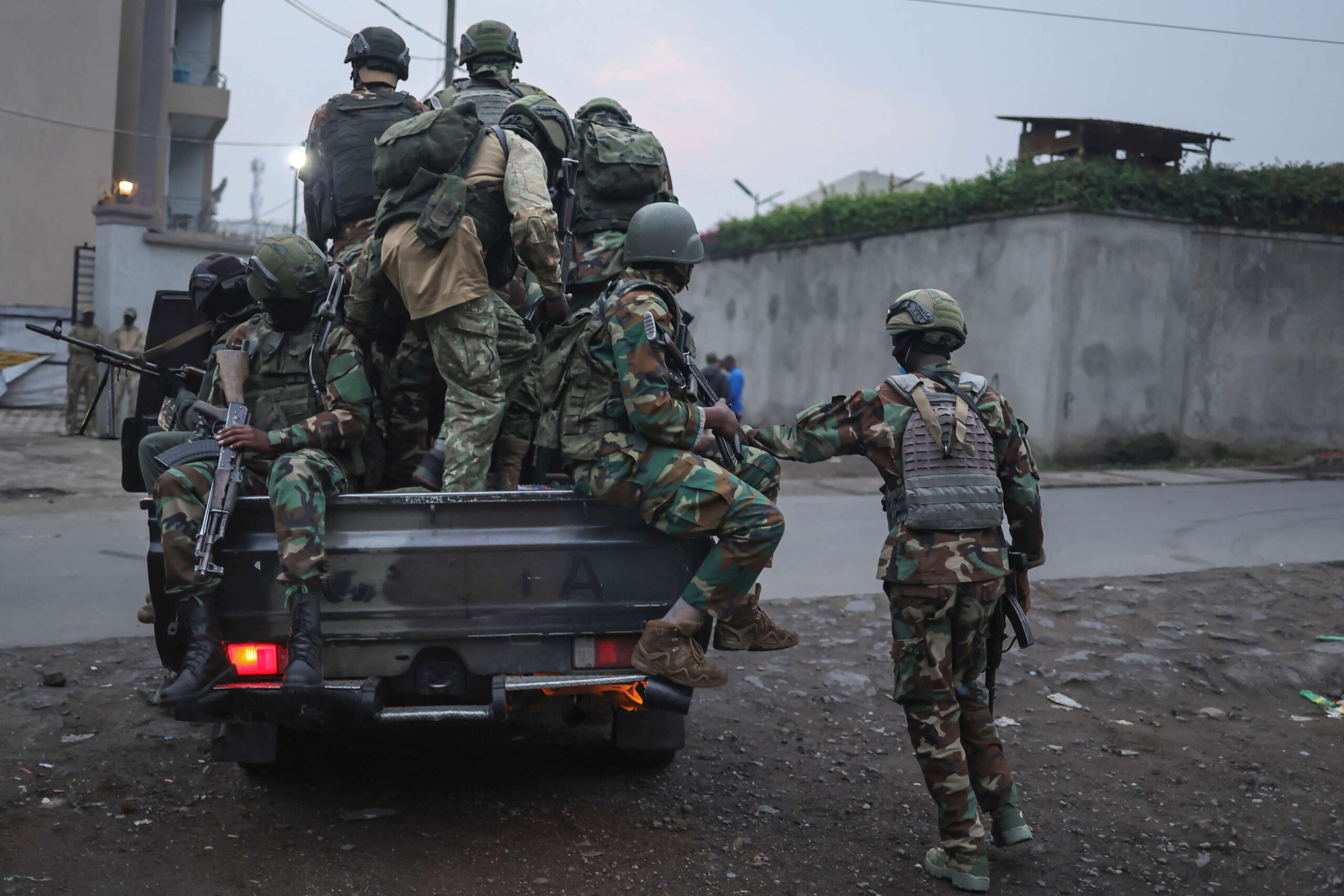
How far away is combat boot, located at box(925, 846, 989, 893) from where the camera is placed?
3.60 metres

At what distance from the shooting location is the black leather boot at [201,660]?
350 cm

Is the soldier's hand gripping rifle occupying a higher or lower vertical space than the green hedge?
lower

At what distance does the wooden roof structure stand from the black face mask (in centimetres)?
1336

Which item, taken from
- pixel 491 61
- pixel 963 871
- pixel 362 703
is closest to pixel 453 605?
pixel 362 703

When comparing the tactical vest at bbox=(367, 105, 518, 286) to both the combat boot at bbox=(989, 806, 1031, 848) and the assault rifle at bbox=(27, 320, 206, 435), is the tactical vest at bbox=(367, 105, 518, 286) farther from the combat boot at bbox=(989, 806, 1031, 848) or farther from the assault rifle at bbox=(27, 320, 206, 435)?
the combat boot at bbox=(989, 806, 1031, 848)

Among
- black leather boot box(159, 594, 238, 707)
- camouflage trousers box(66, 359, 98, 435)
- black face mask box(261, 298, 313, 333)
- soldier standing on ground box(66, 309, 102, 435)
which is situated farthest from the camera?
camouflage trousers box(66, 359, 98, 435)

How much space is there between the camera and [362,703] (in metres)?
3.54

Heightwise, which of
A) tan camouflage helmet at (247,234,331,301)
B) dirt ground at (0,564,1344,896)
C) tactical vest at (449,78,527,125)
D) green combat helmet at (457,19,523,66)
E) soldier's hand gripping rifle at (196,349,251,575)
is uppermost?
green combat helmet at (457,19,523,66)

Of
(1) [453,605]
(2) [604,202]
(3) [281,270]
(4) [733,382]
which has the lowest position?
(1) [453,605]

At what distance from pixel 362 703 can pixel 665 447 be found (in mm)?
1223

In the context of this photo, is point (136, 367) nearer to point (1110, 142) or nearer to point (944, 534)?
point (944, 534)

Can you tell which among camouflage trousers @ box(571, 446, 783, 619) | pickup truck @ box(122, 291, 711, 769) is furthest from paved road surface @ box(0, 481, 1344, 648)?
camouflage trousers @ box(571, 446, 783, 619)

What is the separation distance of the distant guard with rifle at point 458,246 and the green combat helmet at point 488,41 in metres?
1.51

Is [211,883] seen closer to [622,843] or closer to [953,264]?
[622,843]
